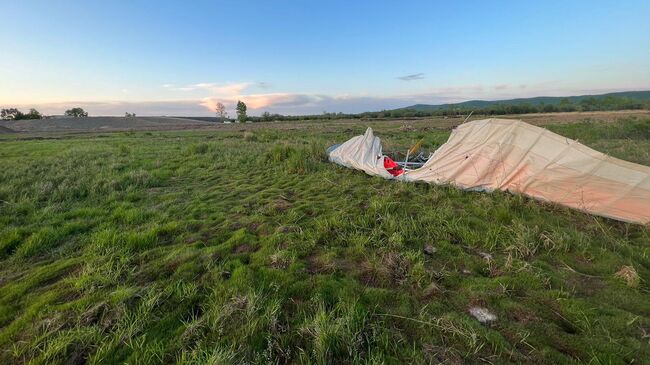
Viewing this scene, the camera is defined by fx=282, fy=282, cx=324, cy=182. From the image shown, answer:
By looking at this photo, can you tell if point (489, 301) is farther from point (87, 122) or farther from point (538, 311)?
point (87, 122)

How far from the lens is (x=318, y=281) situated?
3.13 meters

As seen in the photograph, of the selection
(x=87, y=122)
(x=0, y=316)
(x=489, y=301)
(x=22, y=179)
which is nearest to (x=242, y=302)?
(x=0, y=316)

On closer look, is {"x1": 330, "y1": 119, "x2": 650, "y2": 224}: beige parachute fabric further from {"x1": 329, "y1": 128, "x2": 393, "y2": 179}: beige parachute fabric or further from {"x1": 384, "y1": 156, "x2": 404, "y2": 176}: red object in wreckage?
{"x1": 329, "y1": 128, "x2": 393, "y2": 179}: beige parachute fabric

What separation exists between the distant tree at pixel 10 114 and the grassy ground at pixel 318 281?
9711cm

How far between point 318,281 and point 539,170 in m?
5.28

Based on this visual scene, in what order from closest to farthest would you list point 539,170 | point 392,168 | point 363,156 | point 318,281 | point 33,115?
1. point 318,281
2. point 539,170
3. point 392,168
4. point 363,156
5. point 33,115

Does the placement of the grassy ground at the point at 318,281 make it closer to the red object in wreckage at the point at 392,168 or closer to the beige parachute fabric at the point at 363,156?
the red object in wreckage at the point at 392,168

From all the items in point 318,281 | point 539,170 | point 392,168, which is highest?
point 539,170

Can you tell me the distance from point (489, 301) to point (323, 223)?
8.39 ft

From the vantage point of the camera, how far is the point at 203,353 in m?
2.16

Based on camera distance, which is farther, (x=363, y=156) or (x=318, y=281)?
(x=363, y=156)

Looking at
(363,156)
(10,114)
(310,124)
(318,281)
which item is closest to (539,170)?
(363,156)

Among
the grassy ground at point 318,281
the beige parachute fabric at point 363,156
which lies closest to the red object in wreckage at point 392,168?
the beige parachute fabric at point 363,156

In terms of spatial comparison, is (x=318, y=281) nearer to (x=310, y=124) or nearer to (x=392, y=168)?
(x=392, y=168)
